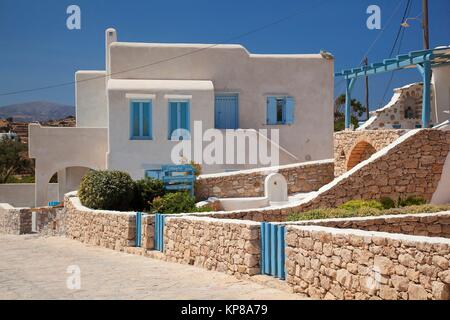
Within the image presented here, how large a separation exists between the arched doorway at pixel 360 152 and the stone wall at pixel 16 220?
12718 millimetres

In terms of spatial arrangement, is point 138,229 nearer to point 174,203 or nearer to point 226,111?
point 174,203

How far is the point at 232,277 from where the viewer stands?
10.0 meters

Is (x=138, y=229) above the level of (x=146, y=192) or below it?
→ below

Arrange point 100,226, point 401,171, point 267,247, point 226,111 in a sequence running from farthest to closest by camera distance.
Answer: point 226,111 → point 401,171 → point 100,226 → point 267,247

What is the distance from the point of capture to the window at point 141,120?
24.7 meters

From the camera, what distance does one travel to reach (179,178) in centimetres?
2008

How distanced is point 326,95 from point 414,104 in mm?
4091

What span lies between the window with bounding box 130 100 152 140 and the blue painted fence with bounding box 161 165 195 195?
461 cm

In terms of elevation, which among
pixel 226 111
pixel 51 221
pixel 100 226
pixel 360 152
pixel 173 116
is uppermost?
pixel 226 111

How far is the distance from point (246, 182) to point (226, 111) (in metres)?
6.53

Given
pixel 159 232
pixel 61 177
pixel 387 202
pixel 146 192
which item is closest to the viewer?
pixel 159 232

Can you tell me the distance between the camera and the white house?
24.6 m

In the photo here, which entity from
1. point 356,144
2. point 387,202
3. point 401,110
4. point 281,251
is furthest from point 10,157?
point 281,251

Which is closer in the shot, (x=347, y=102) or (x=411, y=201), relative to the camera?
(x=411, y=201)
